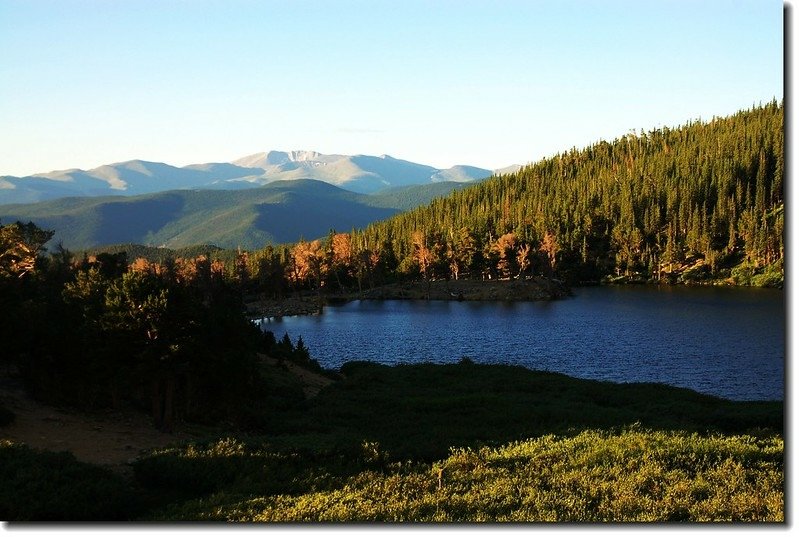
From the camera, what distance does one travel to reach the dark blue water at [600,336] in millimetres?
58469

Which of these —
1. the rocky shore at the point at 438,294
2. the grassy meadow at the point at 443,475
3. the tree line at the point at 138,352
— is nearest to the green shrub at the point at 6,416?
the tree line at the point at 138,352

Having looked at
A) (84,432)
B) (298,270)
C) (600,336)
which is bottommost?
(600,336)

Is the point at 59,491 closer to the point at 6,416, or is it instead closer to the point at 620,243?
the point at 6,416

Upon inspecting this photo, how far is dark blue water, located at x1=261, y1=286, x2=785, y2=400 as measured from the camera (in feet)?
192

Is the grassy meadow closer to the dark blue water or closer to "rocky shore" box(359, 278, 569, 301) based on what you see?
the dark blue water

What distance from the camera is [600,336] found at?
80.4 meters

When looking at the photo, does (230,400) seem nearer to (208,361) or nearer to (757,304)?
(208,361)

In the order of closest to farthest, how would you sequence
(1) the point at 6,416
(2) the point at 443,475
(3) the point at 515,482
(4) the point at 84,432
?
(3) the point at 515,482 → (2) the point at 443,475 → (1) the point at 6,416 → (4) the point at 84,432

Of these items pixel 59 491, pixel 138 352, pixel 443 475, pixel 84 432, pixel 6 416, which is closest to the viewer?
pixel 59 491

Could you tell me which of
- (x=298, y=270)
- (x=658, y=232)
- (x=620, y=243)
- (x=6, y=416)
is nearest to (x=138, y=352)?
(x=6, y=416)

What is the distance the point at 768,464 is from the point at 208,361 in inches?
890

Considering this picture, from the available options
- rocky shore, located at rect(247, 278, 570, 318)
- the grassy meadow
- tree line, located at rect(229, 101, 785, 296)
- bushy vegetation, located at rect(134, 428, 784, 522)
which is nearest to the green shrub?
the grassy meadow

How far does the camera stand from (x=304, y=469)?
2030 cm

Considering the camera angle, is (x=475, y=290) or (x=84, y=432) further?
(x=475, y=290)
